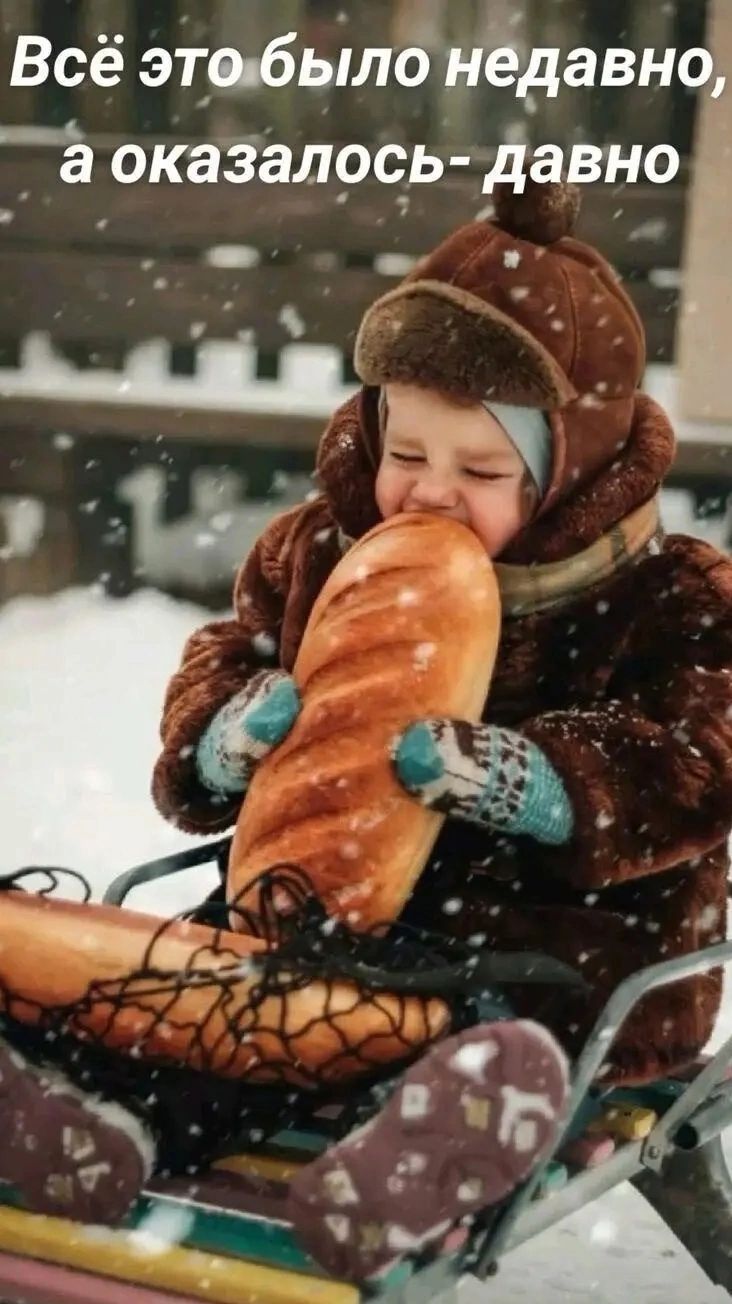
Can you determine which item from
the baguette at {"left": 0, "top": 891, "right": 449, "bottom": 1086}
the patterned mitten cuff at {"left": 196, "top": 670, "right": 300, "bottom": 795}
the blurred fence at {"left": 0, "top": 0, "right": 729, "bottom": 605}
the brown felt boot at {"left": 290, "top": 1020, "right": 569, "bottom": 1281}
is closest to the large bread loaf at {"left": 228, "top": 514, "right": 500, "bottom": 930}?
the patterned mitten cuff at {"left": 196, "top": 670, "right": 300, "bottom": 795}

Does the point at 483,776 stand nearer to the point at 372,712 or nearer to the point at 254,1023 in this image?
the point at 372,712

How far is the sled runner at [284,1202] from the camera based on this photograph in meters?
1.32

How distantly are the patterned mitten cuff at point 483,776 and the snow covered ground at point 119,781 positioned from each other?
64 cm

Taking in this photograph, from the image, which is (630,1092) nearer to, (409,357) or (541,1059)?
(541,1059)

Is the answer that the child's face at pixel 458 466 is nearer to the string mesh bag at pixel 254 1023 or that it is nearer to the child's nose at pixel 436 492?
the child's nose at pixel 436 492

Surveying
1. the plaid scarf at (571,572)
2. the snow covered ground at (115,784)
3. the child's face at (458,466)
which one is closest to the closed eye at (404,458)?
the child's face at (458,466)

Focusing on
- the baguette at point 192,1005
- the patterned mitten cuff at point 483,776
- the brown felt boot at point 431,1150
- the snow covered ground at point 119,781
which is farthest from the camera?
the snow covered ground at point 119,781

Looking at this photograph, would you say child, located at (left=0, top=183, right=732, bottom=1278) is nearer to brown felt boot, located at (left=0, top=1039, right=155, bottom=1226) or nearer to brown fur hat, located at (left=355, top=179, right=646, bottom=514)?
brown fur hat, located at (left=355, top=179, right=646, bottom=514)

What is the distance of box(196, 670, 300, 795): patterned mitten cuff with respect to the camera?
1.59m

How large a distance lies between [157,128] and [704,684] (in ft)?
10.7

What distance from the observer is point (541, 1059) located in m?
1.29

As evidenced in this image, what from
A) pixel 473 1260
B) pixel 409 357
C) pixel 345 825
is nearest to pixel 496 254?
pixel 409 357

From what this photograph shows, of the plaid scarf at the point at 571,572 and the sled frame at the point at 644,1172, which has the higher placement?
the plaid scarf at the point at 571,572

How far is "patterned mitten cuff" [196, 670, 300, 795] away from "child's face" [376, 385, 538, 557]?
0.66 ft
